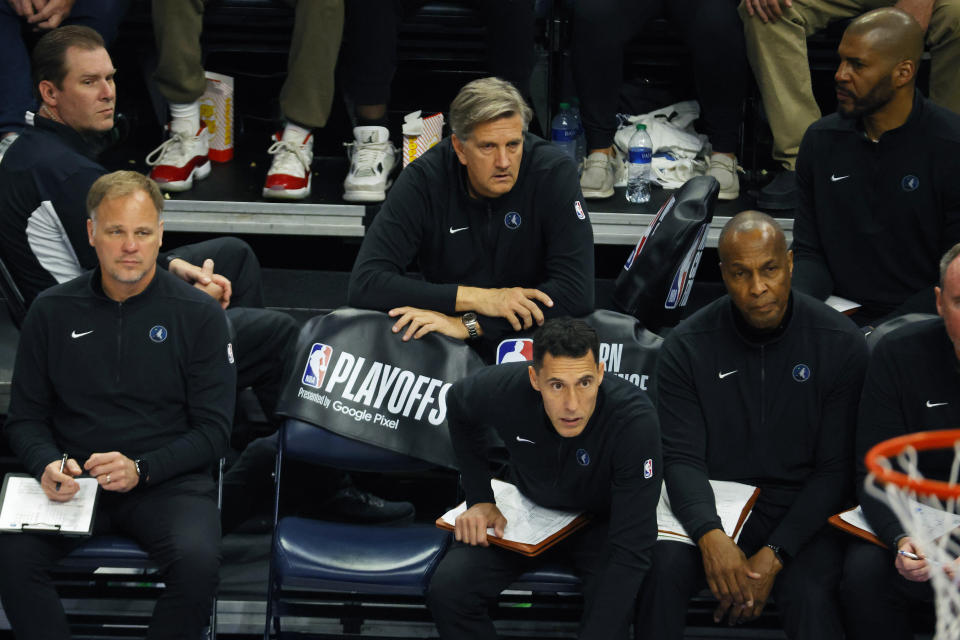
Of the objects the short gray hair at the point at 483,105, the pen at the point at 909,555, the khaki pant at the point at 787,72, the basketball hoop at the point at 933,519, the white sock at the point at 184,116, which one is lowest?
the pen at the point at 909,555

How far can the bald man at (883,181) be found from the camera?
13.8 ft

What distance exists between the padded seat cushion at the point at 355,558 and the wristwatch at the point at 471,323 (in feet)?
2.19

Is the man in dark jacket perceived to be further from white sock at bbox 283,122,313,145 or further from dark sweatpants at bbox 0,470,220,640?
white sock at bbox 283,122,313,145

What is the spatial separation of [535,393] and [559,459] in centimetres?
19

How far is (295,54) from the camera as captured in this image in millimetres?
5312

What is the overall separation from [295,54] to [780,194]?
82.2 inches

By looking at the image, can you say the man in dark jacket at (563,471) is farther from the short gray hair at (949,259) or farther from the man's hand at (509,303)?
the short gray hair at (949,259)

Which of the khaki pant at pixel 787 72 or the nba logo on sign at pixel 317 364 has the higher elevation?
the khaki pant at pixel 787 72

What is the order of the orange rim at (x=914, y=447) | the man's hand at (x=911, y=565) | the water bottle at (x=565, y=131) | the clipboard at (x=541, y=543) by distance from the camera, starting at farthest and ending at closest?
the water bottle at (x=565, y=131)
the clipboard at (x=541, y=543)
the man's hand at (x=911, y=565)
the orange rim at (x=914, y=447)

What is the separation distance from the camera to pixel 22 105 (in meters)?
5.05

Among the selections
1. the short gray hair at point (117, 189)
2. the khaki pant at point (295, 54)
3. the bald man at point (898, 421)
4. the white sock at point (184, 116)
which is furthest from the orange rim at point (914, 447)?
the white sock at point (184, 116)

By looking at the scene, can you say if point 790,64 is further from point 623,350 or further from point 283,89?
point 283,89

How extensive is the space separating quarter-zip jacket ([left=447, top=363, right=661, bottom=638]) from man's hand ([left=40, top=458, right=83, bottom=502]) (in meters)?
1.05

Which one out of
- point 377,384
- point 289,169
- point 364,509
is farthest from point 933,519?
point 289,169
